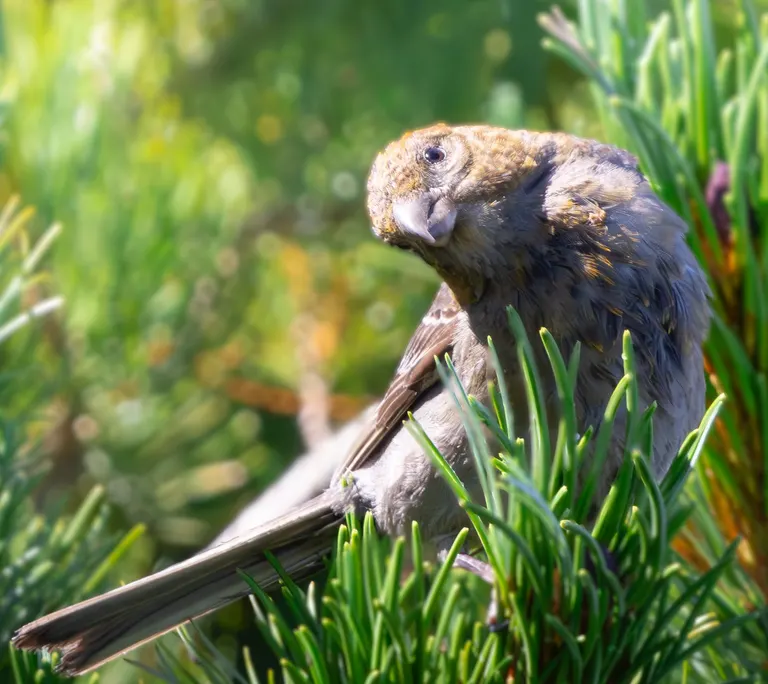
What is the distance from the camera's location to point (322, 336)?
6.47 feet

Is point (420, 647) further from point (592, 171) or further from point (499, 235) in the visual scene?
point (592, 171)

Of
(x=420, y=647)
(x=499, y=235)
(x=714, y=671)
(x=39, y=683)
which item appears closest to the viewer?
(x=420, y=647)

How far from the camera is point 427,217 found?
4.07ft

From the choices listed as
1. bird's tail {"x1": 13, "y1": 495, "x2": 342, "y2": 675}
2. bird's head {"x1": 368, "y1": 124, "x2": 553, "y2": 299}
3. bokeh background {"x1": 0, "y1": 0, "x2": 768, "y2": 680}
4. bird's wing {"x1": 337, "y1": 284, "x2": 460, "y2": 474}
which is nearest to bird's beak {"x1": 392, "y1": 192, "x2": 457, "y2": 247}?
bird's head {"x1": 368, "y1": 124, "x2": 553, "y2": 299}

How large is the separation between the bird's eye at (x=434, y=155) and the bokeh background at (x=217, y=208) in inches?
20.4

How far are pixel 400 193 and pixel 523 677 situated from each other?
2.22 ft

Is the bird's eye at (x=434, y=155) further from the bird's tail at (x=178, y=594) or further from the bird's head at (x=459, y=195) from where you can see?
the bird's tail at (x=178, y=594)

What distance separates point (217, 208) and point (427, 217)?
27.6 inches

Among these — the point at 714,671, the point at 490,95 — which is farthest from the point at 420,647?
the point at 490,95

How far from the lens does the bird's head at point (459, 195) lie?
123 cm

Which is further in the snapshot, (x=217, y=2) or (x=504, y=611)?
(x=217, y=2)

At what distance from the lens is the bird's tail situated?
0.89 m

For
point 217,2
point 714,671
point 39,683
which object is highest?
point 217,2

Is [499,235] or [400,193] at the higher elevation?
[400,193]
